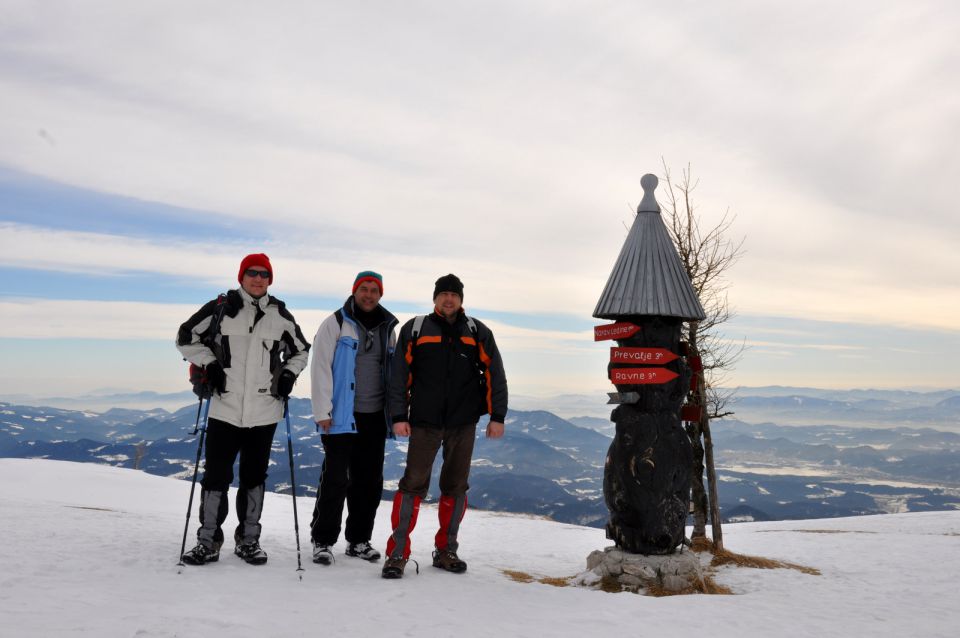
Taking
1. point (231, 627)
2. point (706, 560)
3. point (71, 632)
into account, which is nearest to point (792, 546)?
point (706, 560)

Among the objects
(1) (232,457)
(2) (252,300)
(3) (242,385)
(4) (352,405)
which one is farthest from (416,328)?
(1) (232,457)

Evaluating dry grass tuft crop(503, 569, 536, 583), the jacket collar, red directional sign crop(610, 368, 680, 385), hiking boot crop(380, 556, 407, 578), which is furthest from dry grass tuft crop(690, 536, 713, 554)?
the jacket collar

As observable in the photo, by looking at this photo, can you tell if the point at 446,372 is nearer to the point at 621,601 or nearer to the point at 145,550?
the point at 621,601

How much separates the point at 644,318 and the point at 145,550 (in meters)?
5.97

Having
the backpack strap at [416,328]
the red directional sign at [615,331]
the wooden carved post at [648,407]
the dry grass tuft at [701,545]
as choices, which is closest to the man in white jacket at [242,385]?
the backpack strap at [416,328]

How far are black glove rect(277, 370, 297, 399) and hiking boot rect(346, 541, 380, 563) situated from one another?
1892 millimetres

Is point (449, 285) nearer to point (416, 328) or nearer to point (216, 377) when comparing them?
point (416, 328)

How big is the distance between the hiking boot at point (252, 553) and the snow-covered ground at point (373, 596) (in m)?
0.09

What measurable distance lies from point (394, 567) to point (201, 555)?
1767 millimetres

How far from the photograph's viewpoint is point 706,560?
951cm

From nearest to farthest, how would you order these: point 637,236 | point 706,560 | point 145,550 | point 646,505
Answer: point 145,550, point 646,505, point 637,236, point 706,560

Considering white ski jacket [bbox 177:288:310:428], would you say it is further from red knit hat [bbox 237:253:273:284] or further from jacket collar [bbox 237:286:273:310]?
red knit hat [bbox 237:253:273:284]

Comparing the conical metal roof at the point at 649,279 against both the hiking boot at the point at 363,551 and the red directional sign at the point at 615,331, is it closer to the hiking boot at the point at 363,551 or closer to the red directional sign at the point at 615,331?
the red directional sign at the point at 615,331

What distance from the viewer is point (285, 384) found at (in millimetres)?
6145
